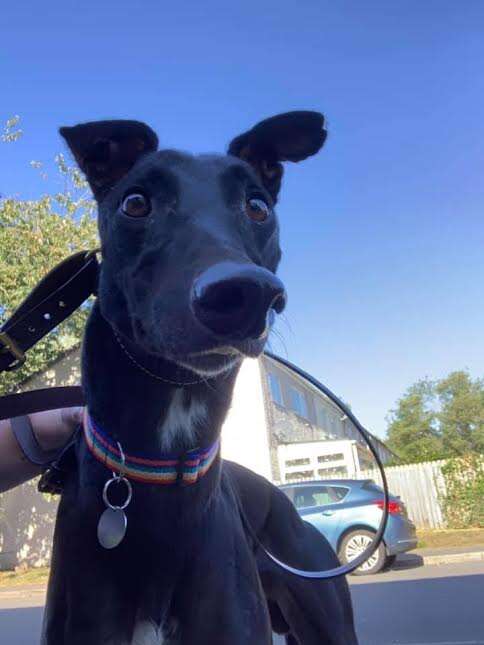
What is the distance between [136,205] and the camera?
1.89m

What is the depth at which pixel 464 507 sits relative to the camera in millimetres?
18828

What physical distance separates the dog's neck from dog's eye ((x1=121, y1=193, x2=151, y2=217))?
33cm

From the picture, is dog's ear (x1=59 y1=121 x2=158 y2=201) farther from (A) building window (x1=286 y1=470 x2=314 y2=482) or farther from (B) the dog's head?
(A) building window (x1=286 y1=470 x2=314 y2=482)

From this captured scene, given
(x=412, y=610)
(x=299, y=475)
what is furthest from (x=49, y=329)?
(x=299, y=475)

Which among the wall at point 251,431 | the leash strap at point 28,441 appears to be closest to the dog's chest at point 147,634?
the leash strap at point 28,441

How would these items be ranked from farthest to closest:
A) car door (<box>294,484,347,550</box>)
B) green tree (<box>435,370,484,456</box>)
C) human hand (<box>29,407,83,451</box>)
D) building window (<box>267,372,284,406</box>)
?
green tree (<box>435,370,484,456</box>) < building window (<box>267,372,284,406</box>) < car door (<box>294,484,347,550</box>) < human hand (<box>29,407,83,451</box>)

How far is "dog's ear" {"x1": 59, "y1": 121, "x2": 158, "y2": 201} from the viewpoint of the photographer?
6.77 ft

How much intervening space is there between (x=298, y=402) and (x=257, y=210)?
26440mm

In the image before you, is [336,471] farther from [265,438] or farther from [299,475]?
[265,438]

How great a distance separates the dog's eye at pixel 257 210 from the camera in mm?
2008

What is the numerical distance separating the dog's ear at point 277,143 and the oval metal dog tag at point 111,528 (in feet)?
3.96

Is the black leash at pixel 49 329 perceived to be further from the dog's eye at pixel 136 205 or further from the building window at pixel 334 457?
the building window at pixel 334 457

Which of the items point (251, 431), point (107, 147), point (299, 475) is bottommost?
point (107, 147)

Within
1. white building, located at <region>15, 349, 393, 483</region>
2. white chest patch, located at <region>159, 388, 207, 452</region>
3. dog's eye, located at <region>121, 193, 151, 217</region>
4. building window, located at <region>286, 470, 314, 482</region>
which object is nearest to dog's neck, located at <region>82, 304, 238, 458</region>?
white chest patch, located at <region>159, 388, 207, 452</region>
